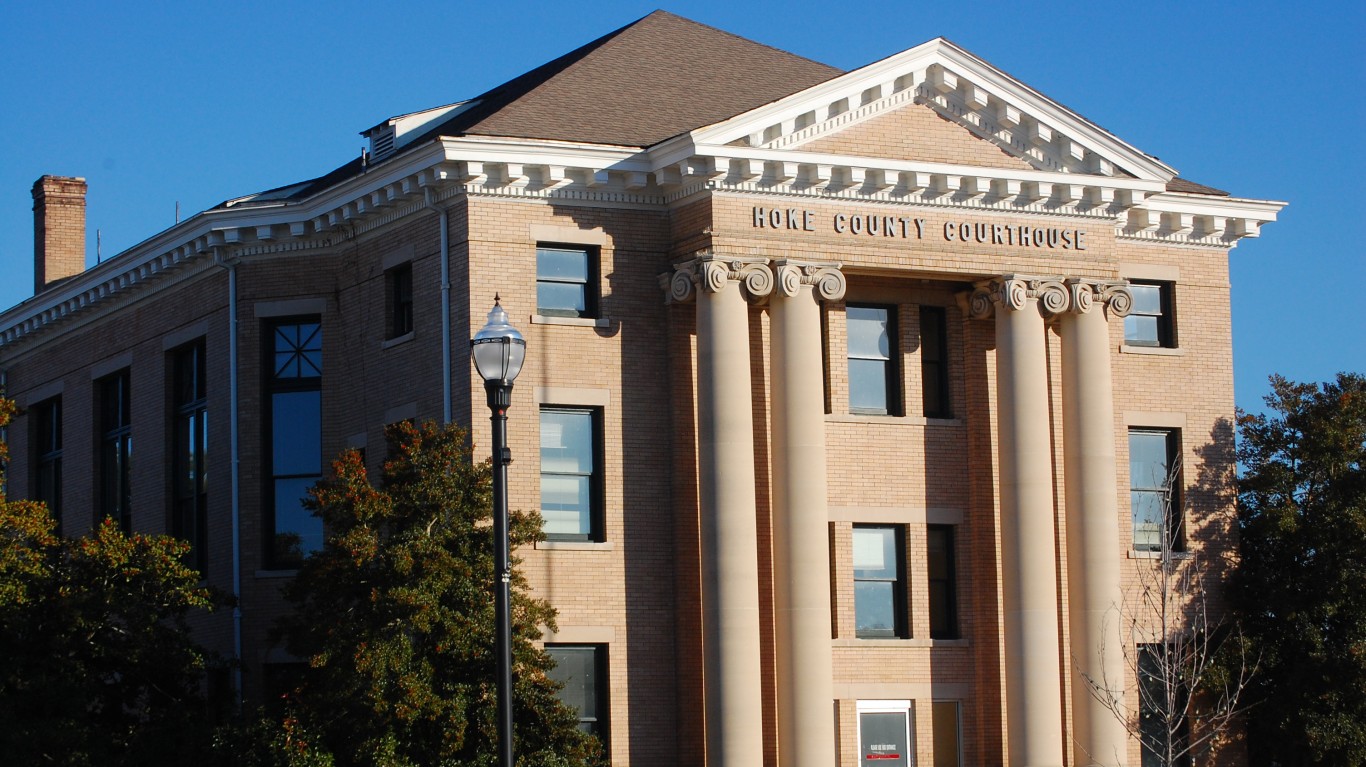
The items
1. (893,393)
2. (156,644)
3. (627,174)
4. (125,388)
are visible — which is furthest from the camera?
(125,388)

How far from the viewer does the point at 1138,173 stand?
36656 mm

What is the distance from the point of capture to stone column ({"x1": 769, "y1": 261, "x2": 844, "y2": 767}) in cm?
3303

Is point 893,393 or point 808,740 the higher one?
point 893,393

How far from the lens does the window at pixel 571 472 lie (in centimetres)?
3412

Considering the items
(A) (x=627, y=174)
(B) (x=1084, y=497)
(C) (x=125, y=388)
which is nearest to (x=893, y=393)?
(B) (x=1084, y=497)

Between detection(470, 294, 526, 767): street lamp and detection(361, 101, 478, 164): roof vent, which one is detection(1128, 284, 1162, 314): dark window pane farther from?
detection(470, 294, 526, 767): street lamp

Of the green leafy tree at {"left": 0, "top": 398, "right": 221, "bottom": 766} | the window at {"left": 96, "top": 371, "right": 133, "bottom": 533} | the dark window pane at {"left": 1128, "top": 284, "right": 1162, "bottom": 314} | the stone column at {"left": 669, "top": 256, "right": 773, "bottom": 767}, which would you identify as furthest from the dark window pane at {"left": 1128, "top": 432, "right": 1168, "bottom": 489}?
the window at {"left": 96, "top": 371, "right": 133, "bottom": 533}

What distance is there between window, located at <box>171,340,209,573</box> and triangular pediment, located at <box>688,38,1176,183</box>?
1236 cm

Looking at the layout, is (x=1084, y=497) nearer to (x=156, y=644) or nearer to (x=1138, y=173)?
(x=1138, y=173)

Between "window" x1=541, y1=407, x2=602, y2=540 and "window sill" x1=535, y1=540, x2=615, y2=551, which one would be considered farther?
"window" x1=541, y1=407, x2=602, y2=540

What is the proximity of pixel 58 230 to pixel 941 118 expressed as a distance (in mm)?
22614

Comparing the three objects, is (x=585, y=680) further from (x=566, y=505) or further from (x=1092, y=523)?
(x=1092, y=523)

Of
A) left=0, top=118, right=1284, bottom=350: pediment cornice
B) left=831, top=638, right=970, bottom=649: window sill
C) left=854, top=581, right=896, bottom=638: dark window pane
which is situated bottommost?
left=831, top=638, right=970, bottom=649: window sill

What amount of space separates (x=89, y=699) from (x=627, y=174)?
11696 millimetres
